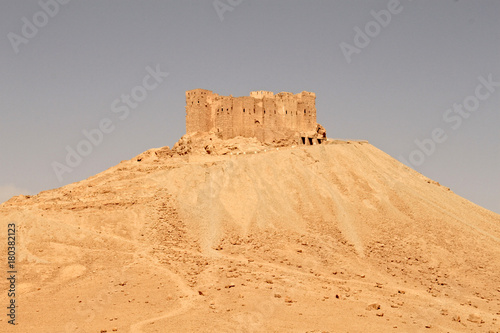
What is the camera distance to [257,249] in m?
24.1

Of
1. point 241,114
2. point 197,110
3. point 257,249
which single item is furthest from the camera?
point 197,110

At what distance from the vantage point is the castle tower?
142 feet

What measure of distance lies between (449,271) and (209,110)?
1047 inches

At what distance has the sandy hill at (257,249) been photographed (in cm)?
1622

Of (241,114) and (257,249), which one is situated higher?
(241,114)

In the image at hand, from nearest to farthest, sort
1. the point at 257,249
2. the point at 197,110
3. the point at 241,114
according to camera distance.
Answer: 1. the point at 257,249
2. the point at 241,114
3. the point at 197,110

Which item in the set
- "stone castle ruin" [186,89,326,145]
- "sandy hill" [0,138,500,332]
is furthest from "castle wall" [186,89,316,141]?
"sandy hill" [0,138,500,332]

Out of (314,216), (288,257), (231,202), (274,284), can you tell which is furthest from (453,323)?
(231,202)

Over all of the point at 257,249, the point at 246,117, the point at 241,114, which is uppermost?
the point at 241,114

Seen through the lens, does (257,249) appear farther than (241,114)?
No

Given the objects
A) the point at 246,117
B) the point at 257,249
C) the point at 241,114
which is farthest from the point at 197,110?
the point at 257,249

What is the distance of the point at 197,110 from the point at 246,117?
4.63 metres

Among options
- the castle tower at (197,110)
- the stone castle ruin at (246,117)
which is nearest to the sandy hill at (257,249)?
the stone castle ruin at (246,117)

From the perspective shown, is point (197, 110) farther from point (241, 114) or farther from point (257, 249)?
point (257, 249)
